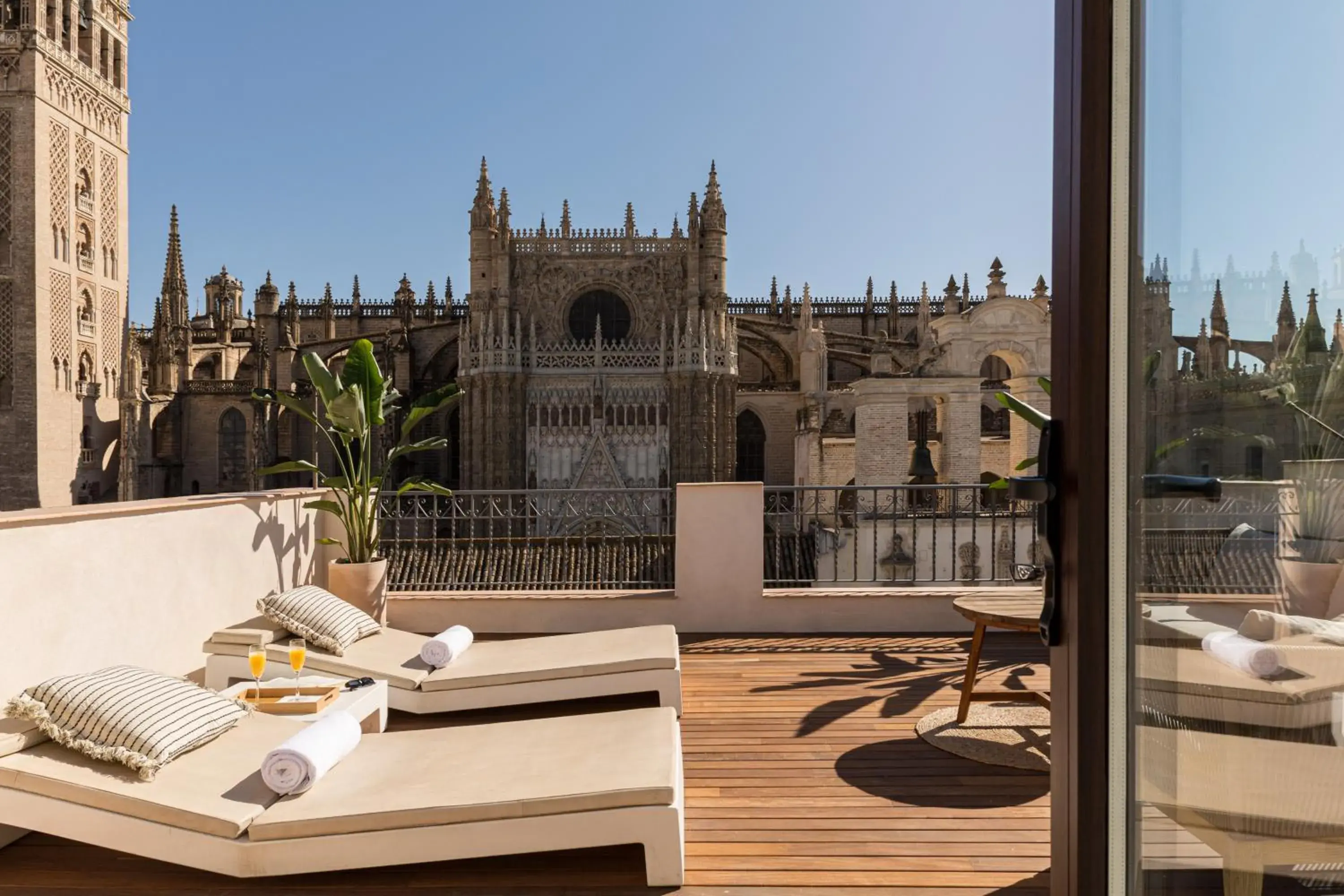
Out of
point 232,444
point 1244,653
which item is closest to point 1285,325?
point 1244,653

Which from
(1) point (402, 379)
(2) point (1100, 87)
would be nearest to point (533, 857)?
(2) point (1100, 87)

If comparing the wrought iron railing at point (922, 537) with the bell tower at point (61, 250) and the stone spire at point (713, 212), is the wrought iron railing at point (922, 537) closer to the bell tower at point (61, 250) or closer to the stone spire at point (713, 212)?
the stone spire at point (713, 212)

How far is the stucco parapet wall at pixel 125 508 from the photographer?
3.87 meters

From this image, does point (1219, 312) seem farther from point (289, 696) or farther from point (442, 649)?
point (442, 649)

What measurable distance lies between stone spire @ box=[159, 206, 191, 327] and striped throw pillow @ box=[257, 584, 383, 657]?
37359 mm

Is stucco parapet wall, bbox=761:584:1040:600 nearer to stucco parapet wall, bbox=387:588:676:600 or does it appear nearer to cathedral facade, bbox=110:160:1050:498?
stucco parapet wall, bbox=387:588:676:600

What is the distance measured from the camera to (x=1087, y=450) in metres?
1.58

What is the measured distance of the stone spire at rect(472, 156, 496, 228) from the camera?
103ft

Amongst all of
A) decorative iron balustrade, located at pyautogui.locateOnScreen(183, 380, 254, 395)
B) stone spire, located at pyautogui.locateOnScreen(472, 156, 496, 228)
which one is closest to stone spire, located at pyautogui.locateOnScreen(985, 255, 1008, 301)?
stone spire, located at pyautogui.locateOnScreen(472, 156, 496, 228)

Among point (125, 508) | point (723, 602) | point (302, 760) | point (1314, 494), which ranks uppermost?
point (1314, 494)

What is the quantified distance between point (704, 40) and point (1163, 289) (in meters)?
10.3

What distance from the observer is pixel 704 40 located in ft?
34.7

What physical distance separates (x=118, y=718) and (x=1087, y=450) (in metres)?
3.38

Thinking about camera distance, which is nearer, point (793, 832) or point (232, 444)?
point (793, 832)
